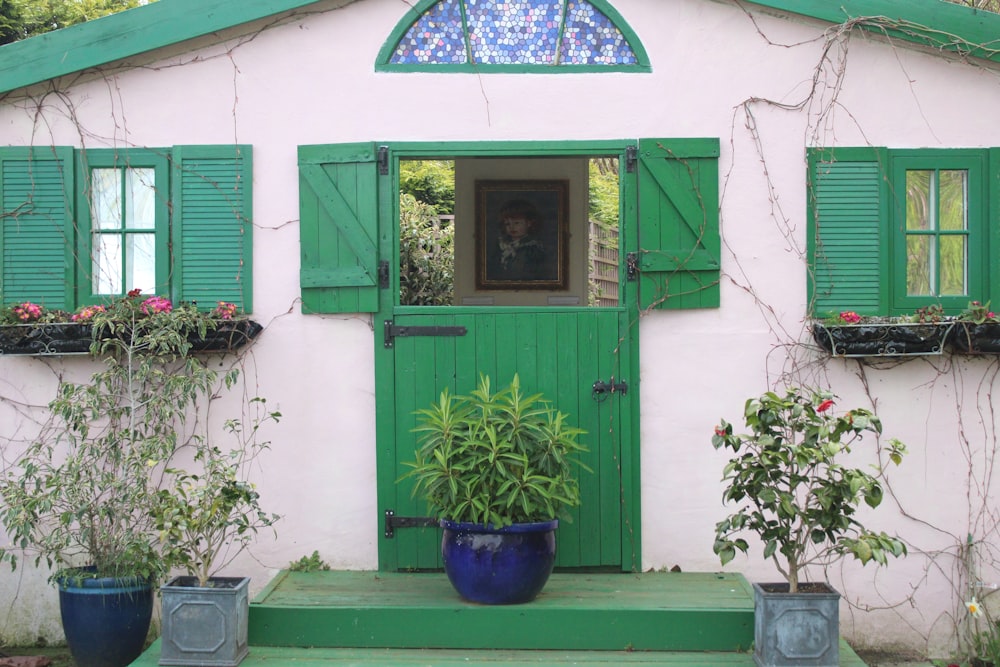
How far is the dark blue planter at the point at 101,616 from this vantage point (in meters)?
4.86

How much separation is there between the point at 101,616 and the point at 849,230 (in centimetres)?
400

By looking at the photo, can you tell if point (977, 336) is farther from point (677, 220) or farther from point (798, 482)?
point (677, 220)

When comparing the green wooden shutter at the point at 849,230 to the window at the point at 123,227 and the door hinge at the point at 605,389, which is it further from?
the window at the point at 123,227

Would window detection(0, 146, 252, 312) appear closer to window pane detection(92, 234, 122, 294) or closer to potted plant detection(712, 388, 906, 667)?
window pane detection(92, 234, 122, 294)

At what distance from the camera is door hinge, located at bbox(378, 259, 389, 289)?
17.9ft

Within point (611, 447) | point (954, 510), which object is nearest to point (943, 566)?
point (954, 510)

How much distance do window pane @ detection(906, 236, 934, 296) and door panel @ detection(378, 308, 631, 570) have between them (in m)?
1.47

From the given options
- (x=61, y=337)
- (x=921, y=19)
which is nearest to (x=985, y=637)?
(x=921, y=19)

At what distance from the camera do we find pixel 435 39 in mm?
5516

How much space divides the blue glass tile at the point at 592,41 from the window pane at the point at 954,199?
1.70 m

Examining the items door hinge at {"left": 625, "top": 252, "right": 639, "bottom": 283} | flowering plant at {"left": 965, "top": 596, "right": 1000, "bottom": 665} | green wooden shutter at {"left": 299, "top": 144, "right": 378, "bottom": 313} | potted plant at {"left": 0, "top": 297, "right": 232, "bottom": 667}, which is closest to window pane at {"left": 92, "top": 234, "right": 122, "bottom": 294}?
potted plant at {"left": 0, "top": 297, "right": 232, "bottom": 667}

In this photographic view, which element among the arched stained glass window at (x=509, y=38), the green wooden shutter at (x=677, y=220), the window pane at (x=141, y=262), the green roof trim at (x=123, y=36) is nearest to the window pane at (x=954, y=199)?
the green wooden shutter at (x=677, y=220)

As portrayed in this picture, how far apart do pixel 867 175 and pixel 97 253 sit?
12.8 ft

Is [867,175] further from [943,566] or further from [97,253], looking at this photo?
[97,253]
